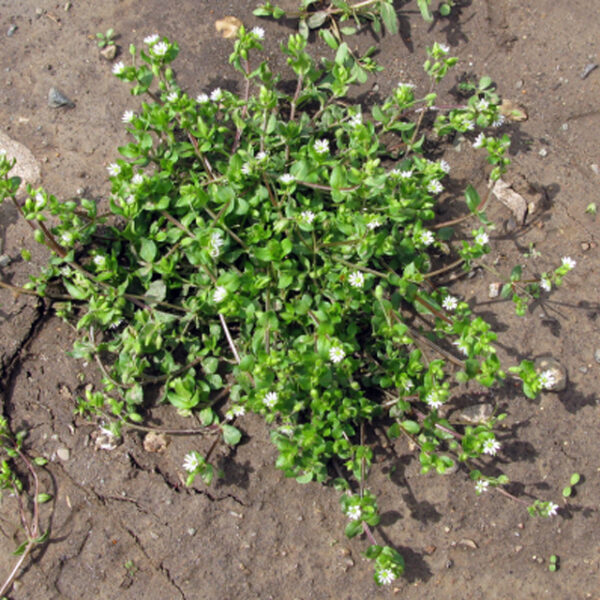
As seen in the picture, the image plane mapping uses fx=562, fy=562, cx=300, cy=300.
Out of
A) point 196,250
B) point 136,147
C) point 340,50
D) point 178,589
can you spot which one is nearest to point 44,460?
point 178,589

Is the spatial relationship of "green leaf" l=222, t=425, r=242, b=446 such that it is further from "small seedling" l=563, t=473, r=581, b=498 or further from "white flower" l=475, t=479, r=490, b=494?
"small seedling" l=563, t=473, r=581, b=498

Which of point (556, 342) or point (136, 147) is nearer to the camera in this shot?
point (136, 147)

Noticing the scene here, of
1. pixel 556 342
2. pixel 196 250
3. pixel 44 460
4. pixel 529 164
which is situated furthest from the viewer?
pixel 529 164

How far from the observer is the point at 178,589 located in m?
2.78

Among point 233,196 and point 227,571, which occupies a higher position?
point 233,196

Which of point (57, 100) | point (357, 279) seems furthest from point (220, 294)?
point (57, 100)

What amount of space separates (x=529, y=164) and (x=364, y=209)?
1292 mm

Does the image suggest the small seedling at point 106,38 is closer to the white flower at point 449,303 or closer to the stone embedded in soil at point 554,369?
the white flower at point 449,303

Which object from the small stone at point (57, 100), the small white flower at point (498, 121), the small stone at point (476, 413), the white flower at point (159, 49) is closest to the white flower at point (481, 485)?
the small stone at point (476, 413)

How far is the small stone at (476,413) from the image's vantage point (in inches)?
119

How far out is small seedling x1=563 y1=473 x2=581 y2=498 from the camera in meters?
2.94

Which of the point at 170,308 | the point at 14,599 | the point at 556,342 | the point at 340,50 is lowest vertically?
the point at 556,342

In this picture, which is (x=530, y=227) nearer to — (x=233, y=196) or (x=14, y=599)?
(x=233, y=196)

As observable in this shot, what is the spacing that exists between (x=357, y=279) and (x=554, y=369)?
1276 millimetres
